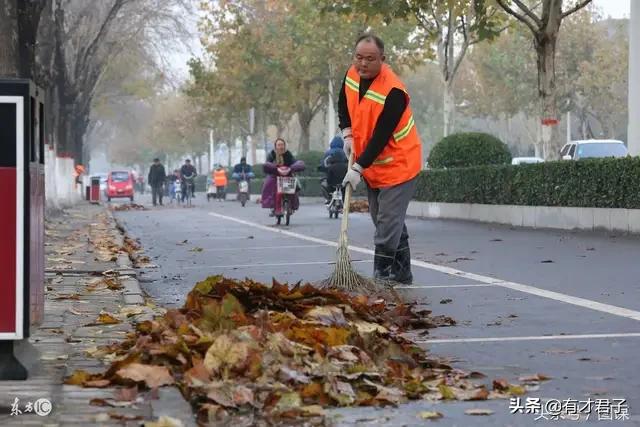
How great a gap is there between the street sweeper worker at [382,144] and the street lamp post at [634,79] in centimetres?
1380

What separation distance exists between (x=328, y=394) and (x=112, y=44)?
45.7 metres

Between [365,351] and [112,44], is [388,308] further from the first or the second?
[112,44]

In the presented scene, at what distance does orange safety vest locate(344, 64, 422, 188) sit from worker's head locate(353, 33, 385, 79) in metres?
0.11

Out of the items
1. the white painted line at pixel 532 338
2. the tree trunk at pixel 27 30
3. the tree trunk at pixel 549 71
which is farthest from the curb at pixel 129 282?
the tree trunk at pixel 549 71

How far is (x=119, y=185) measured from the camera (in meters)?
74.5

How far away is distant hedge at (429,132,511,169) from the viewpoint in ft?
101

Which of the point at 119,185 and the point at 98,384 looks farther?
the point at 119,185

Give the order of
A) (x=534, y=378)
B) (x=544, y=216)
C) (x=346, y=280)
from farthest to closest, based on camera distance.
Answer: (x=544, y=216) → (x=346, y=280) → (x=534, y=378)

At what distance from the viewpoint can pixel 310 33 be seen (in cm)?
5731

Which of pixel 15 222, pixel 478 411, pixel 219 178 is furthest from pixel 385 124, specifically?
pixel 219 178

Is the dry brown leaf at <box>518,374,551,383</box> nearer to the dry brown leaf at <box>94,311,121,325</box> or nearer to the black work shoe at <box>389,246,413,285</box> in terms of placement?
the dry brown leaf at <box>94,311,121,325</box>

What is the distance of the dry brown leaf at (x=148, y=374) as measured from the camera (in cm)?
611

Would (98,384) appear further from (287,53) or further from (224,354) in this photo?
(287,53)

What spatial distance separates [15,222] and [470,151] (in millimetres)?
25370
